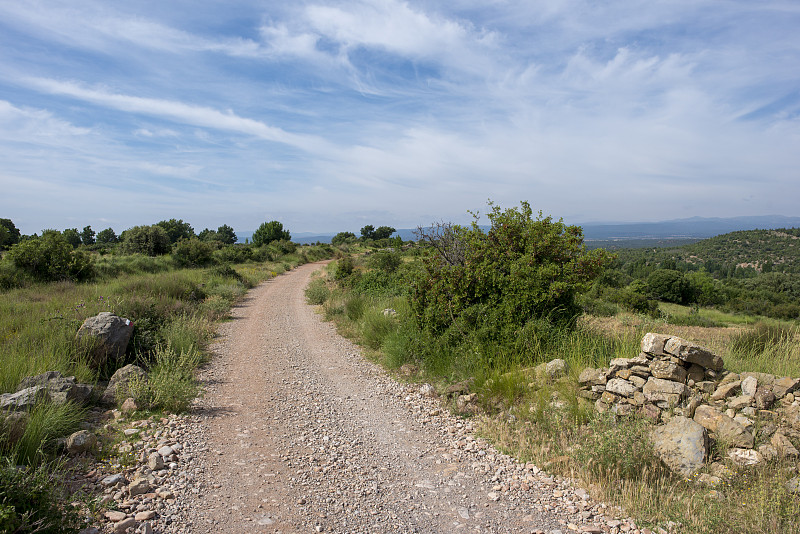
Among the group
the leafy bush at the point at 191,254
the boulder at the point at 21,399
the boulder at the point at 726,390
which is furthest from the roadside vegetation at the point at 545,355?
the leafy bush at the point at 191,254

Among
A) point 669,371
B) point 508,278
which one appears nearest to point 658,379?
point 669,371

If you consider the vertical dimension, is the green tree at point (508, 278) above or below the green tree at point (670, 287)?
above

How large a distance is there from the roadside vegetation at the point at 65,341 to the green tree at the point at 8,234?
1050 centimetres

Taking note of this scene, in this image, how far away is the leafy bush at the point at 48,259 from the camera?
14337 mm

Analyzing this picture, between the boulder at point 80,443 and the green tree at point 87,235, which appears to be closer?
the boulder at point 80,443

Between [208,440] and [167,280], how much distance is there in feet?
37.4

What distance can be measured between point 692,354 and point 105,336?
A: 28.7ft

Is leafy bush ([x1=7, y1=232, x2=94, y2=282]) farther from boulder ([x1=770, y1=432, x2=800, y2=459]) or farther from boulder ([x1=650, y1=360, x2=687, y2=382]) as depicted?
boulder ([x1=770, y1=432, x2=800, y2=459])

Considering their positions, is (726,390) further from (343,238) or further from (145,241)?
(343,238)

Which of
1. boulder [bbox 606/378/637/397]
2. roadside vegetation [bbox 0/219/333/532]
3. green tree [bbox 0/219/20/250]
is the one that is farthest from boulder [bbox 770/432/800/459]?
green tree [bbox 0/219/20/250]

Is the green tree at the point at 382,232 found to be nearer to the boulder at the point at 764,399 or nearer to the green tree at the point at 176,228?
the green tree at the point at 176,228

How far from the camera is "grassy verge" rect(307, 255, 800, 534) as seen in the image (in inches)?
138

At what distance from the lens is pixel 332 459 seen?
15.8ft

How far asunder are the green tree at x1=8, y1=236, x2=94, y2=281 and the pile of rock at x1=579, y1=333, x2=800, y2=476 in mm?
17177
